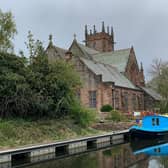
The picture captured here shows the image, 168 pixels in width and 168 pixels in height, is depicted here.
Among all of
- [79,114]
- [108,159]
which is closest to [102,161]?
[108,159]

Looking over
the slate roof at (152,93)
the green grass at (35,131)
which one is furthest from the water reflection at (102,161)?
the slate roof at (152,93)

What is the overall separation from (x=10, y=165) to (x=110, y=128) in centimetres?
1790

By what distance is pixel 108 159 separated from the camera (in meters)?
19.2

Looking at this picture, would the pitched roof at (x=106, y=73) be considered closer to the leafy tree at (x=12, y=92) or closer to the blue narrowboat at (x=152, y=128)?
the blue narrowboat at (x=152, y=128)

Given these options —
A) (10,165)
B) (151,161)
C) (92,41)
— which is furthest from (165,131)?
(92,41)

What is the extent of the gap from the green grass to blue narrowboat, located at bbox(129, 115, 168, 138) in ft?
15.6

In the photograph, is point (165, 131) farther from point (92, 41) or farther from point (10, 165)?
point (92, 41)

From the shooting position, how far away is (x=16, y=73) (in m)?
24.6

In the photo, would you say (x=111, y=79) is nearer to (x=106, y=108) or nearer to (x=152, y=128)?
(x=106, y=108)

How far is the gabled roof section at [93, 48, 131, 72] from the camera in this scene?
59219 mm

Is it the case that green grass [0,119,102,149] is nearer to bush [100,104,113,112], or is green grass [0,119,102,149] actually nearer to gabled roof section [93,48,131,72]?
bush [100,104,113,112]

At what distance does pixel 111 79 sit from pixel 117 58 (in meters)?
15.8

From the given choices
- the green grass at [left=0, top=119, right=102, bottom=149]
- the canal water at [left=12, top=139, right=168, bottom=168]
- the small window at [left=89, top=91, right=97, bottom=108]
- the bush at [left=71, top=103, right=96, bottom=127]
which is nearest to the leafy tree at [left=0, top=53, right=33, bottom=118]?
the green grass at [left=0, top=119, right=102, bottom=149]

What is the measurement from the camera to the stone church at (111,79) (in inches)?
1735
